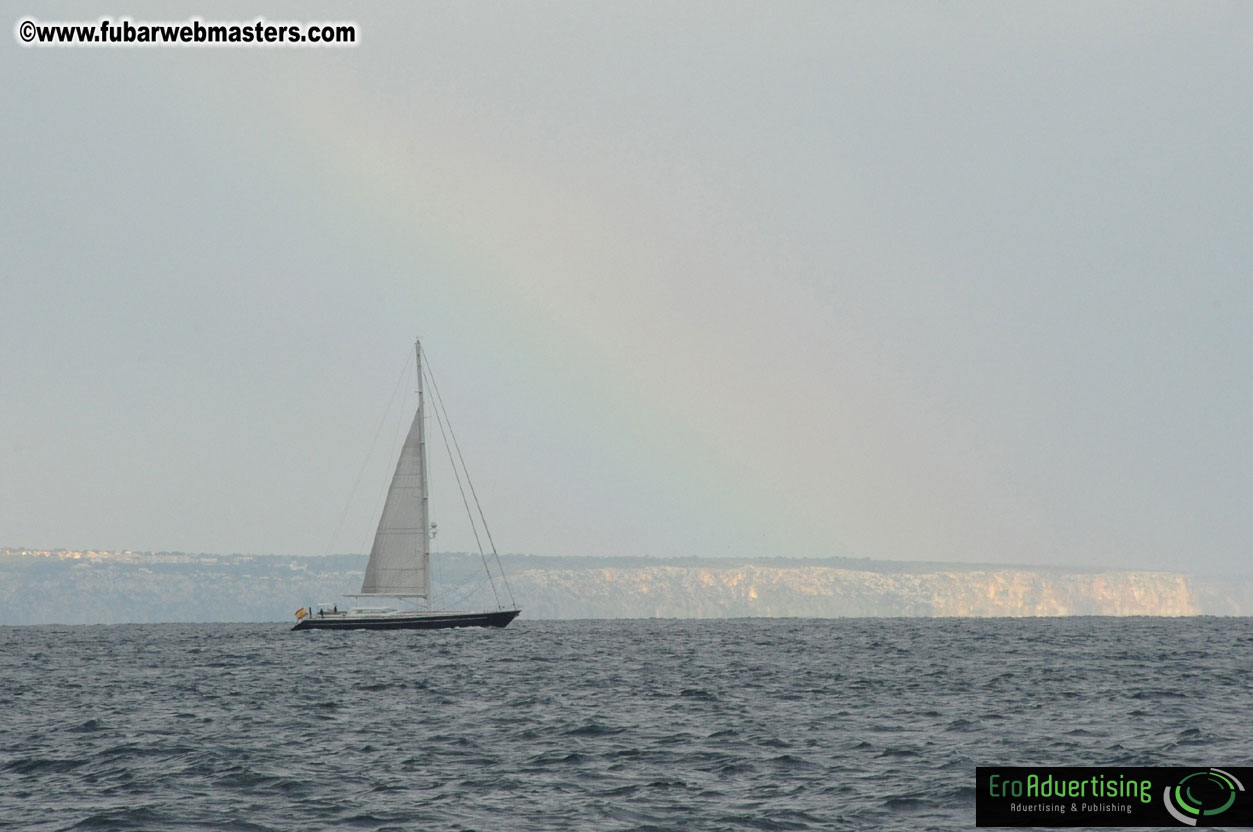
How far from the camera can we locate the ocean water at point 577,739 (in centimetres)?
2428

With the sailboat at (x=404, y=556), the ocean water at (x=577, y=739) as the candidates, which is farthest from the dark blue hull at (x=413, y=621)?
the ocean water at (x=577, y=739)

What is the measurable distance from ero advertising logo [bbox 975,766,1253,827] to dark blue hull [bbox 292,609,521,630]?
7983cm

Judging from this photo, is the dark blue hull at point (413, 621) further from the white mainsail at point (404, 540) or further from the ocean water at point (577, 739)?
the ocean water at point (577, 739)

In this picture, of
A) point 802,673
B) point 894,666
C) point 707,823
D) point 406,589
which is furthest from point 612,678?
point 406,589

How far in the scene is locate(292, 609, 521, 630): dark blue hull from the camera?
100938 millimetres

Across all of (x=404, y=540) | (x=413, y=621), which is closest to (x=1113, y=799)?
(x=413, y=621)

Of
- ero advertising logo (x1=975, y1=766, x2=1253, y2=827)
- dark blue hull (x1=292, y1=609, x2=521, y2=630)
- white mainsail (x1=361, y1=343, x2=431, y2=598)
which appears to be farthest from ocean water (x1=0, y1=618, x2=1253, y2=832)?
white mainsail (x1=361, y1=343, x2=431, y2=598)

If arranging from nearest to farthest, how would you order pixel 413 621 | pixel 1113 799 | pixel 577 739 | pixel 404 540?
pixel 1113 799 < pixel 577 739 < pixel 413 621 < pixel 404 540

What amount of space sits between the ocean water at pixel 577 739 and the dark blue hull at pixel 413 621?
109ft

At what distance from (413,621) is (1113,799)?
3235 inches

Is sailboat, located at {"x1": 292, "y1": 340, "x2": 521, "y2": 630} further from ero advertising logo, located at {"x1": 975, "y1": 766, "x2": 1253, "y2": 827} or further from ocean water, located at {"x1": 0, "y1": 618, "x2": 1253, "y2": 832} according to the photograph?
ero advertising logo, located at {"x1": 975, "y1": 766, "x2": 1253, "y2": 827}

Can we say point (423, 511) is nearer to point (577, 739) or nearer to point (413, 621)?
point (413, 621)

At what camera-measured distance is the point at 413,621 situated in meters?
101

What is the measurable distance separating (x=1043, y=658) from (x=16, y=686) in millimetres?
54010
